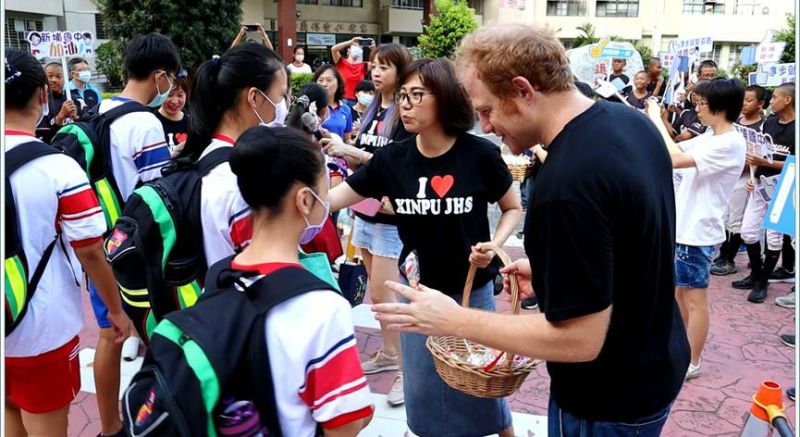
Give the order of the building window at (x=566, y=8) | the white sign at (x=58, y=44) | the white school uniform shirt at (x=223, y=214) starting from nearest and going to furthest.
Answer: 1. the white school uniform shirt at (x=223, y=214)
2. the white sign at (x=58, y=44)
3. the building window at (x=566, y=8)

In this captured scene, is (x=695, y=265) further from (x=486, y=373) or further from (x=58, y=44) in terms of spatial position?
(x=58, y=44)

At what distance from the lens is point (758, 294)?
5.51 m

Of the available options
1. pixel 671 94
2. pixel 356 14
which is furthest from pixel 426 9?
pixel 671 94

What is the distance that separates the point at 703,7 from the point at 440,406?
139ft

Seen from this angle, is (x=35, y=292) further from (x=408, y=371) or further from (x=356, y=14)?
(x=356, y=14)

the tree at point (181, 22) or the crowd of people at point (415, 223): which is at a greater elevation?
the tree at point (181, 22)

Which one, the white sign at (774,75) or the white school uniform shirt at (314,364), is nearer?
the white school uniform shirt at (314,364)

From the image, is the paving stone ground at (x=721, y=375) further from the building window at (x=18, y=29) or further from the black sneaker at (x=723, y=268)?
the building window at (x=18, y=29)

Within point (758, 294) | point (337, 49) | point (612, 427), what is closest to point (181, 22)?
point (337, 49)

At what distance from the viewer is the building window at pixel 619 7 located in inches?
1532

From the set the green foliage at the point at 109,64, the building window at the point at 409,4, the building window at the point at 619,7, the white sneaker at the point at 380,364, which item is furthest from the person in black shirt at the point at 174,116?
the building window at the point at 619,7

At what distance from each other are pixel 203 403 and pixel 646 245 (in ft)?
3.79

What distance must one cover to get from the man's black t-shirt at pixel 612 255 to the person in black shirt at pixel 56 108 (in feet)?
18.3

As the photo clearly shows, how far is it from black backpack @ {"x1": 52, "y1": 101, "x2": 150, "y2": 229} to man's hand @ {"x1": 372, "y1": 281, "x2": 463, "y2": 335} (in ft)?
7.58
